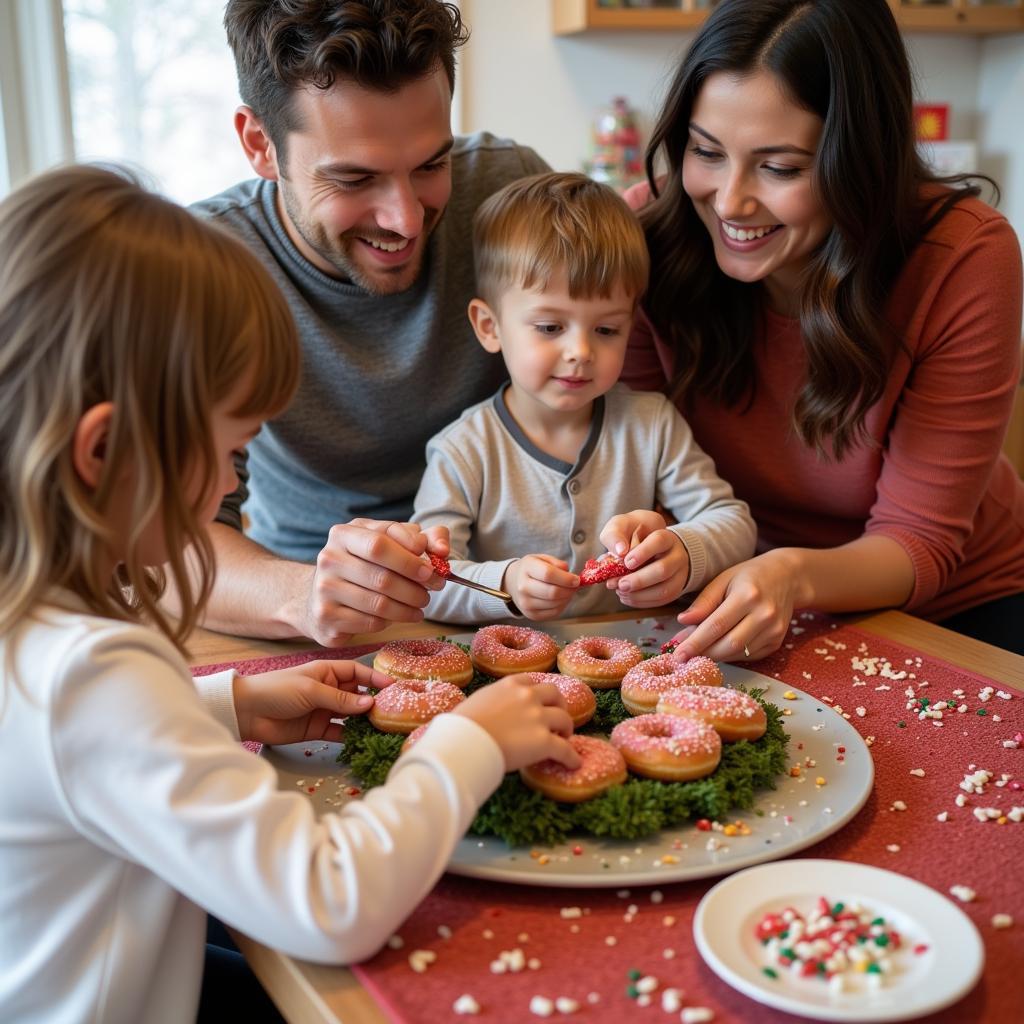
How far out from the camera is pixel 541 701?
107 centimetres

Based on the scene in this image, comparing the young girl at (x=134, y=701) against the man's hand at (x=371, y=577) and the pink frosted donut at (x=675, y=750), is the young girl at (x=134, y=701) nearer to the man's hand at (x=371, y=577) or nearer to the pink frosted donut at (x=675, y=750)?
the pink frosted donut at (x=675, y=750)

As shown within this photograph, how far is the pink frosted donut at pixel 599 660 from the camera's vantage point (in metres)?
1.33

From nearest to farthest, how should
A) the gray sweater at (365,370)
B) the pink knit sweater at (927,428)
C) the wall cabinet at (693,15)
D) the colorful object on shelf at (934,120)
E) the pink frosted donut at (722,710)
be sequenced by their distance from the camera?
the pink frosted donut at (722,710) < the pink knit sweater at (927,428) < the gray sweater at (365,370) < the wall cabinet at (693,15) < the colorful object on shelf at (934,120)

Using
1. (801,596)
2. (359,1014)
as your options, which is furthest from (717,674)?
(359,1014)

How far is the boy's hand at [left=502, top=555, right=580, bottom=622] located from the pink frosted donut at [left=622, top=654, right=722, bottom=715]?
0.16 meters

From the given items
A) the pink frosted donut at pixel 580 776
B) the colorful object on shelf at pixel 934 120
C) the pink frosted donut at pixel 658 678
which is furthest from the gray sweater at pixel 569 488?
the colorful object on shelf at pixel 934 120

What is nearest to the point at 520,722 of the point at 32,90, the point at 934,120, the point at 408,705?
the point at 408,705

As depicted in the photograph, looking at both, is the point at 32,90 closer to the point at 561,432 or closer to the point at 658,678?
the point at 561,432

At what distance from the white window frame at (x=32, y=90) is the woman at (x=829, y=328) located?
210cm

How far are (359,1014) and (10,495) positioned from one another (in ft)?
1.61

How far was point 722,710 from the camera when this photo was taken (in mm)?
1159

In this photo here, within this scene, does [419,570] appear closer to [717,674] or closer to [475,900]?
[717,674]

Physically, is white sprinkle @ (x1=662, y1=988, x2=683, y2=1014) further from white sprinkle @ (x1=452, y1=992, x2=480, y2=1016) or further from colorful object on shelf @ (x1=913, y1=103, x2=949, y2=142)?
colorful object on shelf @ (x1=913, y1=103, x2=949, y2=142)

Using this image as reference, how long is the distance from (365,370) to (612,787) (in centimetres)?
101
